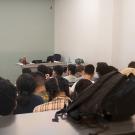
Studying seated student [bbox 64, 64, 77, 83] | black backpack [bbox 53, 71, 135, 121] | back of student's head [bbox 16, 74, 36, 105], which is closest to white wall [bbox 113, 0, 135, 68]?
seated student [bbox 64, 64, 77, 83]

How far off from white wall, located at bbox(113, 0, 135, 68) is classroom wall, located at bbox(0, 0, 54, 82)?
2.89 metres

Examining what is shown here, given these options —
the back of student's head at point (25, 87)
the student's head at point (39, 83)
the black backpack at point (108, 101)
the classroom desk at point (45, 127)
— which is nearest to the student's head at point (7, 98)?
the classroom desk at point (45, 127)

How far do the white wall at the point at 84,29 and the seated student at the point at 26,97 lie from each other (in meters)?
2.90

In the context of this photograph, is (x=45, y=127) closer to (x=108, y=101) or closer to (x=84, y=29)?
(x=108, y=101)

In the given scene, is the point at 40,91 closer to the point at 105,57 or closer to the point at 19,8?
the point at 105,57

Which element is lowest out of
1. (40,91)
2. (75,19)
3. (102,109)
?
(40,91)

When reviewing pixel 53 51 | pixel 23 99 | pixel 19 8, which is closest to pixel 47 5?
pixel 19 8

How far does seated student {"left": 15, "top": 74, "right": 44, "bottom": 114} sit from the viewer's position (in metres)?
2.50

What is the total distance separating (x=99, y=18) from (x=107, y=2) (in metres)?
0.39

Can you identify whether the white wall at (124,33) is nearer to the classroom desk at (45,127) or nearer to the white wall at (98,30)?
the white wall at (98,30)

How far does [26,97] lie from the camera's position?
2615mm

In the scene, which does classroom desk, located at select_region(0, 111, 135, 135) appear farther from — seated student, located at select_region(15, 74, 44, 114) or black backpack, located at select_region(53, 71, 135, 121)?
seated student, located at select_region(15, 74, 44, 114)

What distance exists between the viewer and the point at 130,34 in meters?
4.90

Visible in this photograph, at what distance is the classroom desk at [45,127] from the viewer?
1043 millimetres
